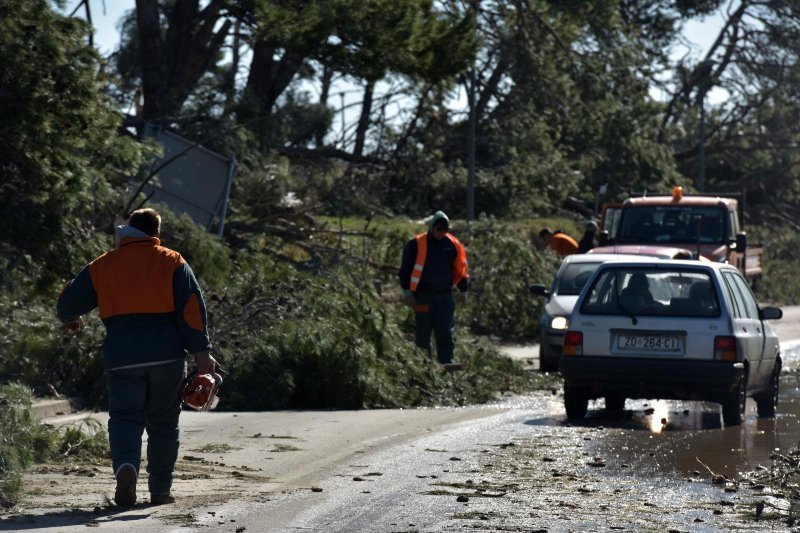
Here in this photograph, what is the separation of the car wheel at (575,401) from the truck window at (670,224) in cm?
811

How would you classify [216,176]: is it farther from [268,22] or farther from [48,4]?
[48,4]

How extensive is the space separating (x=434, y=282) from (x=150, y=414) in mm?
8032

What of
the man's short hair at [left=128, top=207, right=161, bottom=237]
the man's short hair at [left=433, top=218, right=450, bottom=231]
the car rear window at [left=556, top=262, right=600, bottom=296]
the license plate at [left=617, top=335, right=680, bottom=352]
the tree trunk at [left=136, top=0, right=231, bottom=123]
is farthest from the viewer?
the tree trunk at [left=136, top=0, right=231, bottom=123]

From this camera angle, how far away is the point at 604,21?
113 ft

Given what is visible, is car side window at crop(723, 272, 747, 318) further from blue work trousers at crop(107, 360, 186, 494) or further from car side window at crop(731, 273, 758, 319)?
blue work trousers at crop(107, 360, 186, 494)

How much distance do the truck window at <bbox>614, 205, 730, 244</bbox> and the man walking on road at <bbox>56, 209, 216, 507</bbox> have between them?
13.8m

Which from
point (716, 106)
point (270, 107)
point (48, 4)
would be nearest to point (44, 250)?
point (48, 4)

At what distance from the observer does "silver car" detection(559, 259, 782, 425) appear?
12531mm

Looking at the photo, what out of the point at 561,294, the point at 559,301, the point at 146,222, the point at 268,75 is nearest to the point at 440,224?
the point at 559,301

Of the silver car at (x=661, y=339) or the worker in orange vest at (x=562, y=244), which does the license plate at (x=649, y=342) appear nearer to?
the silver car at (x=661, y=339)

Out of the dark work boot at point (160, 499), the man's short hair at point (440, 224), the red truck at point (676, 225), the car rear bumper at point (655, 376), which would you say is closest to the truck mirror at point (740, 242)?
the red truck at point (676, 225)

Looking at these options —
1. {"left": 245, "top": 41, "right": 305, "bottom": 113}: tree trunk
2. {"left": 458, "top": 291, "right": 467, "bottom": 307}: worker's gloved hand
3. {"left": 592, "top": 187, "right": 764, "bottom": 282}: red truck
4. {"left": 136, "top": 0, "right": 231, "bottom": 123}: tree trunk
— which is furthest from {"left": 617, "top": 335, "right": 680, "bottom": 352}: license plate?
{"left": 245, "top": 41, "right": 305, "bottom": 113}: tree trunk

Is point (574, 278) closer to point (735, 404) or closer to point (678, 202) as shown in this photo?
point (678, 202)

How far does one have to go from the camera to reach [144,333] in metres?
8.01
